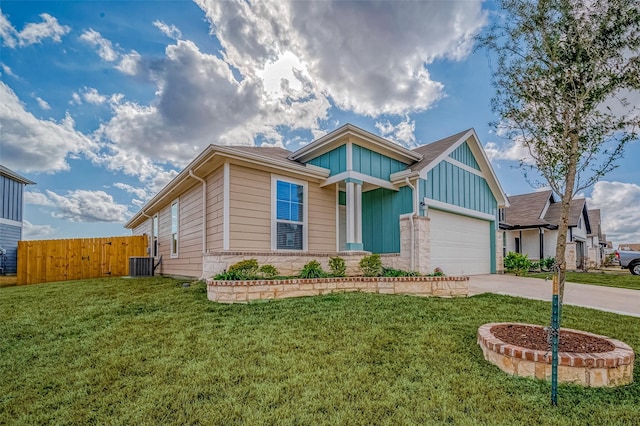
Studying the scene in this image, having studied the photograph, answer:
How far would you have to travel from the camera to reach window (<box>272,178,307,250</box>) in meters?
8.48

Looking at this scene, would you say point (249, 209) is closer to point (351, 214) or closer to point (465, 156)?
point (351, 214)

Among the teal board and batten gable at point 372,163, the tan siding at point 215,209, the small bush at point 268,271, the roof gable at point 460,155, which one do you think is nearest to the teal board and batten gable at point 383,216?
the teal board and batten gable at point 372,163

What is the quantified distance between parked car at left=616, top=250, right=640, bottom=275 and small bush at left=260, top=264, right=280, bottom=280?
60.3 feet

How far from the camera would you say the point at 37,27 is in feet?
25.8

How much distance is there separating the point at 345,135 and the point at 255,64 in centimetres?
396

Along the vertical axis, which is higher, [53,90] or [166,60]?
[166,60]

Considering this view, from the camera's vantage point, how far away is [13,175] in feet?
49.3

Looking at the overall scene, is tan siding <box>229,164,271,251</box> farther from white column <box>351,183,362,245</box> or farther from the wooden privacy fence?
the wooden privacy fence

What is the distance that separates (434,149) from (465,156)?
1.45 m

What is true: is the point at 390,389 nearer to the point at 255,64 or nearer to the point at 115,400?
the point at 115,400

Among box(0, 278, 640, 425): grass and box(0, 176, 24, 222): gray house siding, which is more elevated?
box(0, 176, 24, 222): gray house siding

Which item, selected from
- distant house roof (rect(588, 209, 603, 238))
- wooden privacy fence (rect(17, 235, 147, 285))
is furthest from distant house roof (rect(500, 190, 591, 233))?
wooden privacy fence (rect(17, 235, 147, 285))

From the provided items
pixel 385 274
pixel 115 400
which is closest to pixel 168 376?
pixel 115 400

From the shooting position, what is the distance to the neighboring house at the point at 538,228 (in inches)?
719
